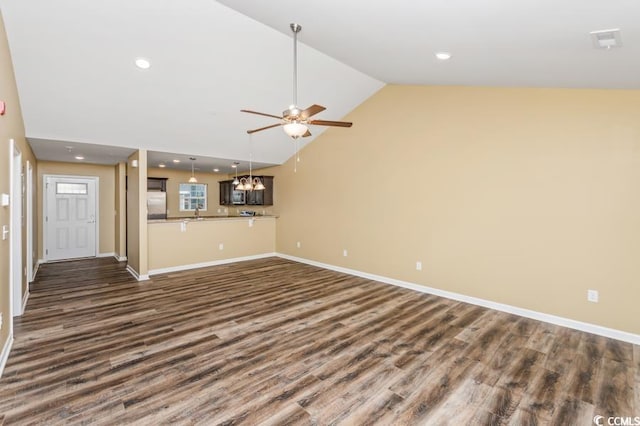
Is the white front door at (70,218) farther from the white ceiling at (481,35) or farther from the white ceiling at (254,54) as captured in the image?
the white ceiling at (481,35)

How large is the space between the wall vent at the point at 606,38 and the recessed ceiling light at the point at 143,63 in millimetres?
4066

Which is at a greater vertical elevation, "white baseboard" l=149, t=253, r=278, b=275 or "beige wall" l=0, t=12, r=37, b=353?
"beige wall" l=0, t=12, r=37, b=353

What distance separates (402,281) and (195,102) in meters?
4.26

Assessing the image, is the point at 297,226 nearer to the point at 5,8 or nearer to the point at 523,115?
the point at 523,115

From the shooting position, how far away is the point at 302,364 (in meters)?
2.66

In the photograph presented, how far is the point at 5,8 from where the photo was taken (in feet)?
8.45

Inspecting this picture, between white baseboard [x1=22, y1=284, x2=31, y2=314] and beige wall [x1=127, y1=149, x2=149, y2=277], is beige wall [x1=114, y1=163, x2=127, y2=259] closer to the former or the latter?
beige wall [x1=127, y1=149, x2=149, y2=277]

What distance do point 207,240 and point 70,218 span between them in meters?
3.55

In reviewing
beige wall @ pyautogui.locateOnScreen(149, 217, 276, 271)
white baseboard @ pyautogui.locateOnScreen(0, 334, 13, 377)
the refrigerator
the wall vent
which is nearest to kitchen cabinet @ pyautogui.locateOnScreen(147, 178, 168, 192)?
the refrigerator

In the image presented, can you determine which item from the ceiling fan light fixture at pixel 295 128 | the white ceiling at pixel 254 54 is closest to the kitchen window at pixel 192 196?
the white ceiling at pixel 254 54

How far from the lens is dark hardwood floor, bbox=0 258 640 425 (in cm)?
207

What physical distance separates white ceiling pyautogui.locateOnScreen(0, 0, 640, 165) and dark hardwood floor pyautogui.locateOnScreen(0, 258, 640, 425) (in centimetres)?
256

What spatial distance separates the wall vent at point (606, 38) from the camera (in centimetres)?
201

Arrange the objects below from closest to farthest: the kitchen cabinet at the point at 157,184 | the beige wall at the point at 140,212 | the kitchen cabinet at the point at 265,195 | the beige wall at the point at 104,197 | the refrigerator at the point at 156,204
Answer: the beige wall at the point at 140,212 → the beige wall at the point at 104,197 → the kitchen cabinet at the point at 265,195 → the refrigerator at the point at 156,204 → the kitchen cabinet at the point at 157,184
